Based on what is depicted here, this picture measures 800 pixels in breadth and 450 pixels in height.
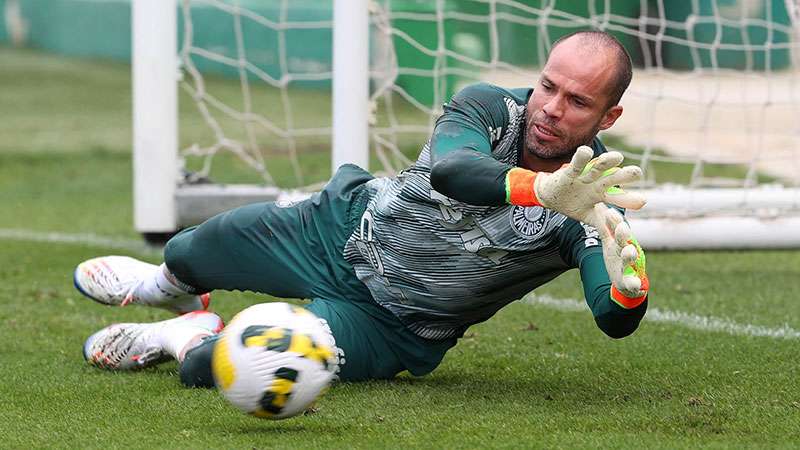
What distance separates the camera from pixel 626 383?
4105 millimetres

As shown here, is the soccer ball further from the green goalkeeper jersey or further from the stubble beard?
the stubble beard

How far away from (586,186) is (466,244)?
684 millimetres

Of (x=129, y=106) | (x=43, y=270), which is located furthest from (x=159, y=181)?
(x=129, y=106)

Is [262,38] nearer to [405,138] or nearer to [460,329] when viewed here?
[405,138]

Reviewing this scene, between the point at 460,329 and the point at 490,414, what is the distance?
563 mm

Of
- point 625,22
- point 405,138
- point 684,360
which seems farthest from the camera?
point 405,138

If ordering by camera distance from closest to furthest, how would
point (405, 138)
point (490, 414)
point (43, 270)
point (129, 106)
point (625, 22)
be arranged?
point (490, 414) → point (43, 270) → point (625, 22) → point (405, 138) → point (129, 106)

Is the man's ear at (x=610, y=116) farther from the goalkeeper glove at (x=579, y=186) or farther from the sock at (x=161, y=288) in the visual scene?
the sock at (x=161, y=288)

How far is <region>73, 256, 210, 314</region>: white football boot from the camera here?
4.58m

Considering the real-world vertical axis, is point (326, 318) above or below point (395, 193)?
below

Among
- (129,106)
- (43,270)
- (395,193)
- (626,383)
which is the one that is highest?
(395,193)

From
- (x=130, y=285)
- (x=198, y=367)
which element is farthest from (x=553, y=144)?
(x=130, y=285)

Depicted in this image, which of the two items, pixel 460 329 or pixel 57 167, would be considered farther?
pixel 57 167

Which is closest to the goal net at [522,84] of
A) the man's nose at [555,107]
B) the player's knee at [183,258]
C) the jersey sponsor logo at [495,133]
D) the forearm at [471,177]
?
the player's knee at [183,258]
